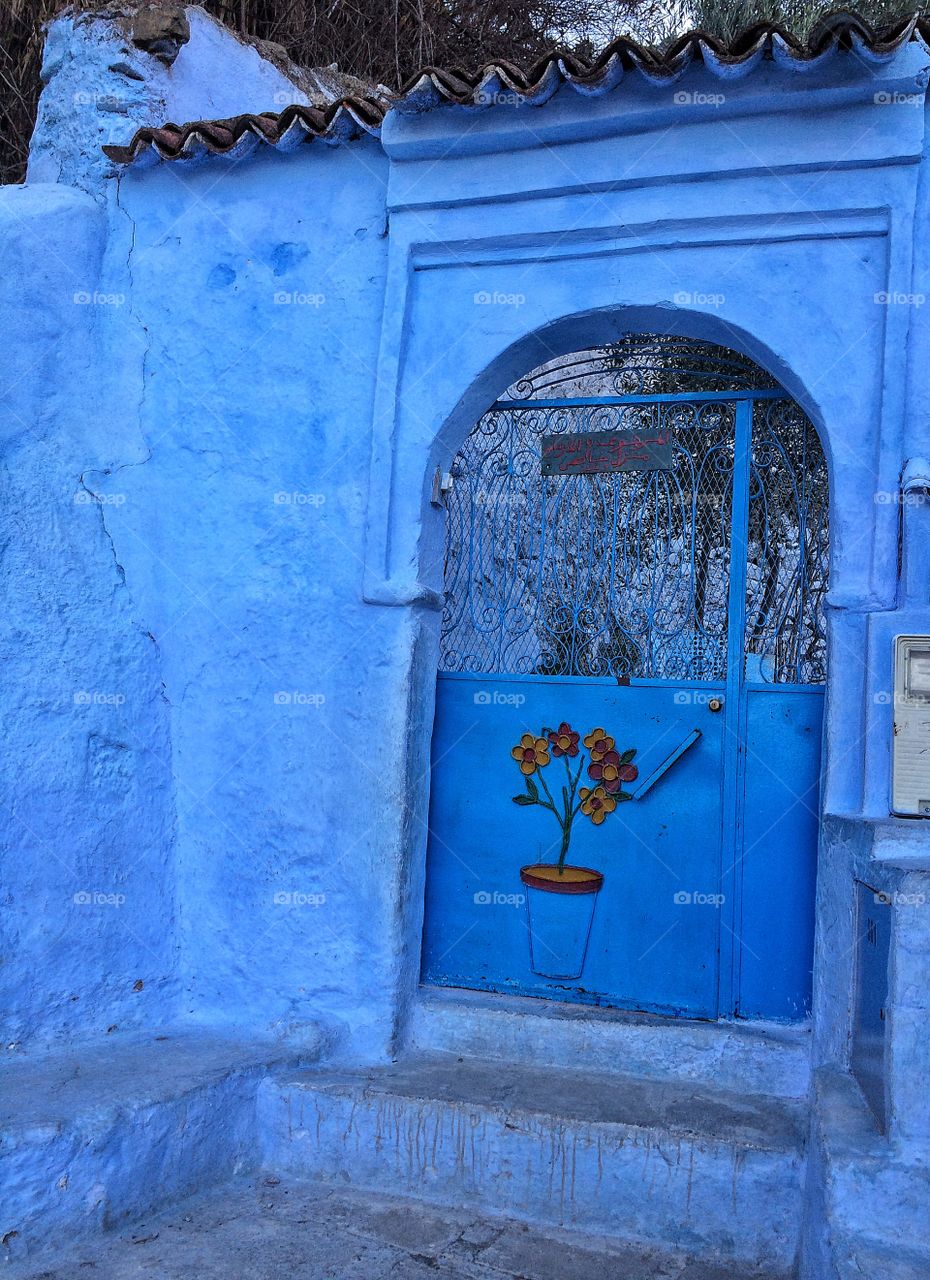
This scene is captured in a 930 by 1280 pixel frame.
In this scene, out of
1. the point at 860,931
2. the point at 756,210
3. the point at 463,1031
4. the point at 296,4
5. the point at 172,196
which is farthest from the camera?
the point at 296,4

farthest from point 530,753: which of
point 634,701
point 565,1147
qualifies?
point 565,1147

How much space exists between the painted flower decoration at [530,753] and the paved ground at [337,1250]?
1.74 meters

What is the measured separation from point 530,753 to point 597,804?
0.36m

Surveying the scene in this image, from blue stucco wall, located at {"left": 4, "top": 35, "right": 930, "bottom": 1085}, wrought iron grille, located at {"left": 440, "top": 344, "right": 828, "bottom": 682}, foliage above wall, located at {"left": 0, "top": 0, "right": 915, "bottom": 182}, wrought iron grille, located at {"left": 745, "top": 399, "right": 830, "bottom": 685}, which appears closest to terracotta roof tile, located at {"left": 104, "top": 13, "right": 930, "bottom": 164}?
blue stucco wall, located at {"left": 4, "top": 35, "right": 930, "bottom": 1085}

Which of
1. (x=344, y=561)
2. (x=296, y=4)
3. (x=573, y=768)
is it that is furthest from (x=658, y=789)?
(x=296, y=4)

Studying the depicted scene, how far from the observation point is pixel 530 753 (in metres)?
4.80

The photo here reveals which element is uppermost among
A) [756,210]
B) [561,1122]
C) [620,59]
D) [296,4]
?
[296,4]

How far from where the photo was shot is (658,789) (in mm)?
4586

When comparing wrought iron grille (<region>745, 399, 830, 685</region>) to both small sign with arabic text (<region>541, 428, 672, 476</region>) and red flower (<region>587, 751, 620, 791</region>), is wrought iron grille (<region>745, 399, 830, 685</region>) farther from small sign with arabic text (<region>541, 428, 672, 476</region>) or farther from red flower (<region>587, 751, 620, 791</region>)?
red flower (<region>587, 751, 620, 791</region>)

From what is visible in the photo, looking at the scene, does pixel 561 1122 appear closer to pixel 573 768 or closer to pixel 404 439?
pixel 573 768

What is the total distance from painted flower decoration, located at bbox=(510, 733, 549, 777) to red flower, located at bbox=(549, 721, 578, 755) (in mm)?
40

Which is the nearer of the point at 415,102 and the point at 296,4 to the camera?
the point at 415,102

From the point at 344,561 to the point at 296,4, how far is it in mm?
5481

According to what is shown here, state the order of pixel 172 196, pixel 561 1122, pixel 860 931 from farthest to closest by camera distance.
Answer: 1. pixel 172 196
2. pixel 561 1122
3. pixel 860 931
